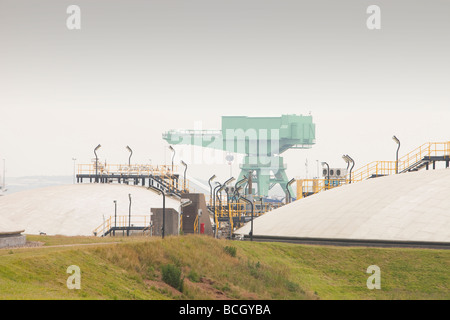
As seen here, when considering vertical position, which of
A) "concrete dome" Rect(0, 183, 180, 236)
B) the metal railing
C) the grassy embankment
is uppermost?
the grassy embankment

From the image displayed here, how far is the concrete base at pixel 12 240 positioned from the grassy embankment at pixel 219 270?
4.25 metres

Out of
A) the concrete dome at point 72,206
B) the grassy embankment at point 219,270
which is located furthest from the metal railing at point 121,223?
the grassy embankment at point 219,270

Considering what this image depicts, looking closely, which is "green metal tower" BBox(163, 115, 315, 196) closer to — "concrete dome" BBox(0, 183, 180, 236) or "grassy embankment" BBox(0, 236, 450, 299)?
"concrete dome" BBox(0, 183, 180, 236)

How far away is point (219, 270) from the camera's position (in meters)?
37.8

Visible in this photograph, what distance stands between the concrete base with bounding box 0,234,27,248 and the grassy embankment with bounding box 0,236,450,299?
14.0 ft

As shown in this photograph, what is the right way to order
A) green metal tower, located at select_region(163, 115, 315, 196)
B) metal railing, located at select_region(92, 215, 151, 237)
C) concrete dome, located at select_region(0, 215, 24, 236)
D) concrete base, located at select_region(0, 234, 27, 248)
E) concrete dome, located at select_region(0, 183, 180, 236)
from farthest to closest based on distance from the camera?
green metal tower, located at select_region(163, 115, 315, 196), concrete dome, located at select_region(0, 183, 180, 236), metal railing, located at select_region(92, 215, 151, 237), concrete dome, located at select_region(0, 215, 24, 236), concrete base, located at select_region(0, 234, 27, 248)

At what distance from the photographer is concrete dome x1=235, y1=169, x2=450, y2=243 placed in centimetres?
4772

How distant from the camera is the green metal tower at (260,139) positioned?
156000 millimetres

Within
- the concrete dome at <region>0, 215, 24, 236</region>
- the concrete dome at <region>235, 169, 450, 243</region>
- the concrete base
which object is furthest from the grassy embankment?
the concrete dome at <region>0, 215, 24, 236</region>

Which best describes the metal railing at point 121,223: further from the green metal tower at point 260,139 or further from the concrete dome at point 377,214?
the green metal tower at point 260,139

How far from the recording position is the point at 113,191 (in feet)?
282
